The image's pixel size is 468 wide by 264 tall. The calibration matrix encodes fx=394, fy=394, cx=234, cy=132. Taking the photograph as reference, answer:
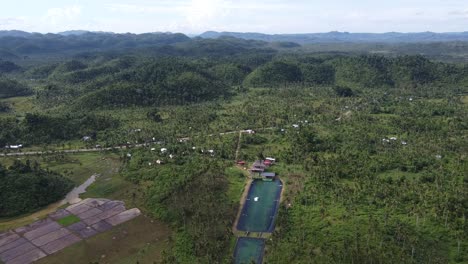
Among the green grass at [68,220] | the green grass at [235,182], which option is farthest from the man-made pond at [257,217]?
→ the green grass at [68,220]

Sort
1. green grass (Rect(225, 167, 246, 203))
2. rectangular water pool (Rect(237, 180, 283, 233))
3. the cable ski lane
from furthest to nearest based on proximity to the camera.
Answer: green grass (Rect(225, 167, 246, 203)) → rectangular water pool (Rect(237, 180, 283, 233)) → the cable ski lane

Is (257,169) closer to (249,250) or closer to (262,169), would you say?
(262,169)

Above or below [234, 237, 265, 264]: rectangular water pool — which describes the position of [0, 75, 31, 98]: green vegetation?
above

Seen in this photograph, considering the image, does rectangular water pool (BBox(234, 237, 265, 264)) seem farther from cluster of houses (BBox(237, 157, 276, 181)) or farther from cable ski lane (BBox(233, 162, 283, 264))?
cluster of houses (BBox(237, 157, 276, 181))

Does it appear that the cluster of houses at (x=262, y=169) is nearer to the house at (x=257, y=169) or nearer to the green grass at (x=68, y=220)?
the house at (x=257, y=169)

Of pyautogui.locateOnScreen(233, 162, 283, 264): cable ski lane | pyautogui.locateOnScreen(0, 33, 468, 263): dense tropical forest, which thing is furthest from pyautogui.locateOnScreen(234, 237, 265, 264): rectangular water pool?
pyautogui.locateOnScreen(0, 33, 468, 263): dense tropical forest

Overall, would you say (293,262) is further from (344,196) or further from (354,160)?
(354,160)

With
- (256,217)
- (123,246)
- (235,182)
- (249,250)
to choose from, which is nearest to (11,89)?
(235,182)
